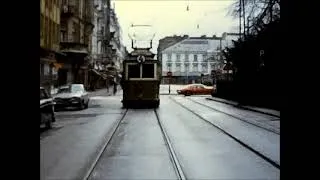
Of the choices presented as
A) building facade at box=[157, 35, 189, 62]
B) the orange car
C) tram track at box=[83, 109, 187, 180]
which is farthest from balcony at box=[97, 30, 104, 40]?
tram track at box=[83, 109, 187, 180]

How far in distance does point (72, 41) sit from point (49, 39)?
16.9 meters

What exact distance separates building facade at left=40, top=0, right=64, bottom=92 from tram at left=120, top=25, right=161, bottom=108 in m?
8.00

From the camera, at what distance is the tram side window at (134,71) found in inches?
1397

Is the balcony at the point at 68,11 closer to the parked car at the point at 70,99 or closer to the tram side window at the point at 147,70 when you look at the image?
the tram side window at the point at 147,70

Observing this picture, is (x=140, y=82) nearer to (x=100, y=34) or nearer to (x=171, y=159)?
(x=171, y=159)

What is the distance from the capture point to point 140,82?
34.7m

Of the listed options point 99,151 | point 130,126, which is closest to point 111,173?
point 99,151

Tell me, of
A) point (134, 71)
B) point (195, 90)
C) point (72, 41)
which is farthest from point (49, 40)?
point (195, 90)

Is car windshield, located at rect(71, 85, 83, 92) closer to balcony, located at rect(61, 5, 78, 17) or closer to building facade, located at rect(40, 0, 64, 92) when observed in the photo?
building facade, located at rect(40, 0, 64, 92)

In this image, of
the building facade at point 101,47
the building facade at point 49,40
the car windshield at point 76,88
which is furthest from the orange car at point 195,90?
the car windshield at point 76,88

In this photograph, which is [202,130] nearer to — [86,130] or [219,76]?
[86,130]

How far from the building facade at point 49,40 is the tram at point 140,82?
7995 mm

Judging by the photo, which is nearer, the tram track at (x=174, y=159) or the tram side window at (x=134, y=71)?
the tram track at (x=174, y=159)

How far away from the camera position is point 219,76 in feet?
245
